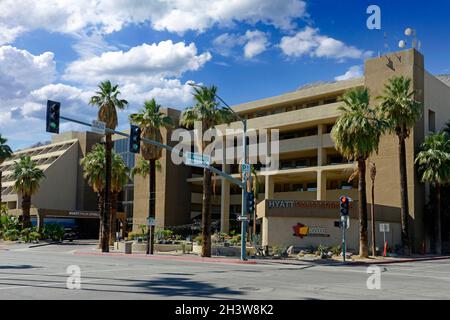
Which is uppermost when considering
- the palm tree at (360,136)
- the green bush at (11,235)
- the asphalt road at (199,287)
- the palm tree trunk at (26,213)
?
the palm tree at (360,136)

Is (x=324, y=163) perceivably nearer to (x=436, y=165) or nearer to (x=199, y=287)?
(x=436, y=165)

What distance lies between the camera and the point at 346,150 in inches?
1539

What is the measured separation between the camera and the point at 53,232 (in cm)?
6594

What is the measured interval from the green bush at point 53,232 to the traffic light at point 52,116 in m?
48.6

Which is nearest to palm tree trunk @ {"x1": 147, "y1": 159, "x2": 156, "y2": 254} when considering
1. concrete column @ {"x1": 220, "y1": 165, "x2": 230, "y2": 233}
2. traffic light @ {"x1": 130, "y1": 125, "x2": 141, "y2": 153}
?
traffic light @ {"x1": 130, "y1": 125, "x2": 141, "y2": 153}

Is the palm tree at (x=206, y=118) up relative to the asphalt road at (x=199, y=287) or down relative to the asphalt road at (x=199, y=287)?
up

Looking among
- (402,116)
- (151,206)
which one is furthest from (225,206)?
(402,116)

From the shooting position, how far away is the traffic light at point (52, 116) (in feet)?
66.9

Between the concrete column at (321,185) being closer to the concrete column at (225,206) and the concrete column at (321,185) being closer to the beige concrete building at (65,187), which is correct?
the concrete column at (225,206)

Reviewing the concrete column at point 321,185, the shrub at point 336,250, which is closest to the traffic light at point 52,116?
the shrub at point 336,250

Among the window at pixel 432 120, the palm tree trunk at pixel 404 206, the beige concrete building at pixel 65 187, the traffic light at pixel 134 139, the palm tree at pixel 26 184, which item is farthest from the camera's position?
the beige concrete building at pixel 65 187

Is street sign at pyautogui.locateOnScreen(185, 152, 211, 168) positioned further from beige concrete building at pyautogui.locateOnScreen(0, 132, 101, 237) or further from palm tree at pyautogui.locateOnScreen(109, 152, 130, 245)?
beige concrete building at pyautogui.locateOnScreen(0, 132, 101, 237)

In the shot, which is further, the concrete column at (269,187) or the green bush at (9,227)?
the green bush at (9,227)
